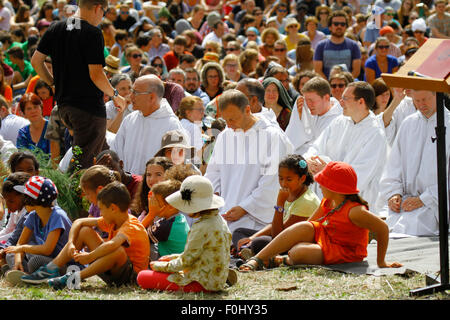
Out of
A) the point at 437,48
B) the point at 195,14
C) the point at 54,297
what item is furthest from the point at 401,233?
the point at 195,14

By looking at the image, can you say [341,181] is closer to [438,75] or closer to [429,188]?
[438,75]

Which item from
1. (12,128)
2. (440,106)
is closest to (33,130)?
(12,128)

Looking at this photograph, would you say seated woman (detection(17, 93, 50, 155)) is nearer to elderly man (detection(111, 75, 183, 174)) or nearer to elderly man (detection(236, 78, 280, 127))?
elderly man (detection(111, 75, 183, 174))

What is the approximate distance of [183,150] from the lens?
7547 mm

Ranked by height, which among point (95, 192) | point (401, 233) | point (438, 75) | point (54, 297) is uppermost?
point (438, 75)

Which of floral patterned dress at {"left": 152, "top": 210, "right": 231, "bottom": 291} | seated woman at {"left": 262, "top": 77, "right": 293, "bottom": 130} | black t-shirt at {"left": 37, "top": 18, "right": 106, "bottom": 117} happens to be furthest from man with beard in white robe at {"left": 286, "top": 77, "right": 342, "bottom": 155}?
floral patterned dress at {"left": 152, "top": 210, "right": 231, "bottom": 291}

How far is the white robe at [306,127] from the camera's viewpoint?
898cm

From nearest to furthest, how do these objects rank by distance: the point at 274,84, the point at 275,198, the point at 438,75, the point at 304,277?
1. the point at 438,75
2. the point at 304,277
3. the point at 275,198
4. the point at 274,84

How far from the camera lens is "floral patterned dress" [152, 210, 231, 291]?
5.29m

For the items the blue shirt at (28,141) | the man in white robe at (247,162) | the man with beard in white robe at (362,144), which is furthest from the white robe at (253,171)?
the blue shirt at (28,141)

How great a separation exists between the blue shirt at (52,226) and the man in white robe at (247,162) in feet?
5.85

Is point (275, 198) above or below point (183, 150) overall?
below

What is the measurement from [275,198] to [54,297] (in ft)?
9.05

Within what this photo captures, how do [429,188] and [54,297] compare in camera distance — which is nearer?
[54,297]
